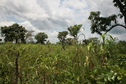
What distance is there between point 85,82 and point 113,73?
1.84 feet

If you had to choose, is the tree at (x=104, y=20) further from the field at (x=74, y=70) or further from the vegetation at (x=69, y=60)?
the field at (x=74, y=70)

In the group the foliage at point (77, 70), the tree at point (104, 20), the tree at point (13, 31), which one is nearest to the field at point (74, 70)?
the foliage at point (77, 70)

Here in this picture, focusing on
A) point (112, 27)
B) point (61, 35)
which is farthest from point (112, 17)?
point (61, 35)

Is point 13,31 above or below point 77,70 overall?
above

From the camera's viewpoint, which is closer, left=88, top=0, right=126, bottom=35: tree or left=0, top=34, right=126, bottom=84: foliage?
left=0, top=34, right=126, bottom=84: foliage

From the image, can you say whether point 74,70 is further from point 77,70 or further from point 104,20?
point 104,20

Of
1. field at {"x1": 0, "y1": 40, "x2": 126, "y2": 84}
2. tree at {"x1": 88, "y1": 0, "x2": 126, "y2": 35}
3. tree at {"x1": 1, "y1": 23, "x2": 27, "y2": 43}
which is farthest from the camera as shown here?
tree at {"x1": 1, "y1": 23, "x2": 27, "y2": 43}

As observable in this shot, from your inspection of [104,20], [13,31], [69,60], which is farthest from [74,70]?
[13,31]

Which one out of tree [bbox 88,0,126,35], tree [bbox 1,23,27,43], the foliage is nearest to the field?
the foliage

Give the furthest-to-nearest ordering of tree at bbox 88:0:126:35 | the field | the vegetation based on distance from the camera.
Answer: tree at bbox 88:0:126:35 → the vegetation → the field

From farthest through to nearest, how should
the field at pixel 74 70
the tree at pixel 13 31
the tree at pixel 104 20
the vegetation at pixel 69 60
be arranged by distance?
1. the tree at pixel 13 31
2. the tree at pixel 104 20
3. the vegetation at pixel 69 60
4. the field at pixel 74 70

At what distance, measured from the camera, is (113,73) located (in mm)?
1663

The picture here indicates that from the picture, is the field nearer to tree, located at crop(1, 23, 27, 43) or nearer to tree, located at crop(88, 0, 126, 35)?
tree, located at crop(88, 0, 126, 35)

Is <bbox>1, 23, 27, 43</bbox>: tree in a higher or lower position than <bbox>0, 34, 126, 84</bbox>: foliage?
higher
